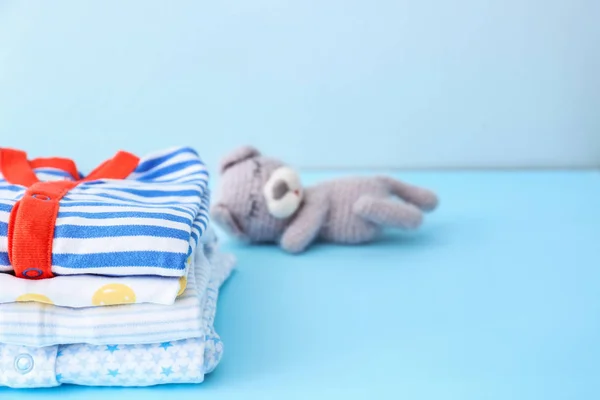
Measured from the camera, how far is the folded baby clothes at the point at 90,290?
75cm

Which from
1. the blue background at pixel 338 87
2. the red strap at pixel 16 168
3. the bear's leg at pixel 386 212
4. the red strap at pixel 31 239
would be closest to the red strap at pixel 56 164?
the red strap at pixel 16 168

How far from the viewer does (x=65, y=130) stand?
173 cm

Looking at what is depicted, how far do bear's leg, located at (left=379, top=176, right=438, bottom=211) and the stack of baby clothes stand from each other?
0.63m

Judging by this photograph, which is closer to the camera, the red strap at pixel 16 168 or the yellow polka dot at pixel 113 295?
the yellow polka dot at pixel 113 295

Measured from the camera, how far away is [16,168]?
3.27 feet

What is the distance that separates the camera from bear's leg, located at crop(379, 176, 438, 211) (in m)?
1.35

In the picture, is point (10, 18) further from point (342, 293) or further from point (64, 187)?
point (342, 293)

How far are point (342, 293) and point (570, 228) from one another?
524 mm

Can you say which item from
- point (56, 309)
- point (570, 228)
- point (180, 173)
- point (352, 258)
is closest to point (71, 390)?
point (56, 309)

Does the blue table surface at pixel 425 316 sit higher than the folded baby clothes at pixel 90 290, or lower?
lower

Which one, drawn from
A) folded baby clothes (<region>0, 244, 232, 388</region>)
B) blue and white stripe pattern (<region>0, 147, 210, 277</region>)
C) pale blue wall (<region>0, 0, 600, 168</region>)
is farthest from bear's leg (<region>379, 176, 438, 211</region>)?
folded baby clothes (<region>0, 244, 232, 388</region>)

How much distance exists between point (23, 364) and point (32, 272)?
10 centimetres

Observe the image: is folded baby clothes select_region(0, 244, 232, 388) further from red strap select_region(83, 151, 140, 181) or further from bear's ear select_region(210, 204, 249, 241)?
bear's ear select_region(210, 204, 249, 241)

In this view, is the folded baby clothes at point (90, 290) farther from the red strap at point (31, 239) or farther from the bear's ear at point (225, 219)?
the bear's ear at point (225, 219)
